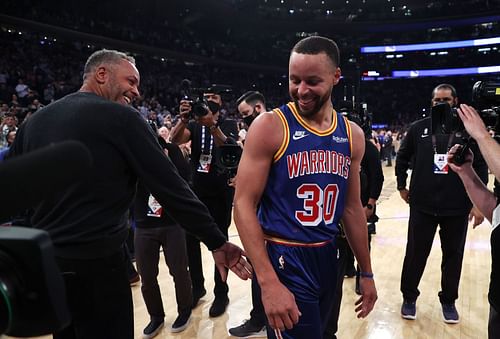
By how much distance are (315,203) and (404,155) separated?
2.38 metres

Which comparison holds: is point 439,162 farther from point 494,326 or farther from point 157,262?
point 157,262

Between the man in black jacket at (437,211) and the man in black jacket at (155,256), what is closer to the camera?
the man in black jacket at (155,256)

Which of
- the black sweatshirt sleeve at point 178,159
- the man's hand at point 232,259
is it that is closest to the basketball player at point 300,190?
the man's hand at point 232,259

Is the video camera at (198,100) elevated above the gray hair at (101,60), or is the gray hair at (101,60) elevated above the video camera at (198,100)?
the gray hair at (101,60)

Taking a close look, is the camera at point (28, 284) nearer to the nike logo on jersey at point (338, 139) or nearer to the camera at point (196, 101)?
the nike logo on jersey at point (338, 139)

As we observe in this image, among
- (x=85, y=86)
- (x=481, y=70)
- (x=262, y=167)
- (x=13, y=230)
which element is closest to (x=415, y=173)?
(x=262, y=167)

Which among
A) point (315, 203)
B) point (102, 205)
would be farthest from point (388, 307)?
point (102, 205)

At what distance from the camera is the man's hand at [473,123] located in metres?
1.93

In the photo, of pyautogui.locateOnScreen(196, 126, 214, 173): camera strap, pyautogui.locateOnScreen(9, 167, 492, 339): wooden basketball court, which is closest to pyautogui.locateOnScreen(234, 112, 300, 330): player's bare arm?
pyautogui.locateOnScreen(9, 167, 492, 339): wooden basketball court

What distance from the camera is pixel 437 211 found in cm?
352

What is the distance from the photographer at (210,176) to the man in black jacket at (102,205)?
179cm

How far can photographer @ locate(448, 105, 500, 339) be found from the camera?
5.97 feet

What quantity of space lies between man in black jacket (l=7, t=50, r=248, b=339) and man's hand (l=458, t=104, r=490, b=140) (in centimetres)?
125

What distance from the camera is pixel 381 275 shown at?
4.71 meters
